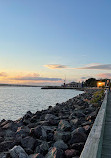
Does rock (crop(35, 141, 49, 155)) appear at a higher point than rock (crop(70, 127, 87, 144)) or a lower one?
lower

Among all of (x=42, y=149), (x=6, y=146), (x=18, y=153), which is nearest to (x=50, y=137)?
(x=42, y=149)

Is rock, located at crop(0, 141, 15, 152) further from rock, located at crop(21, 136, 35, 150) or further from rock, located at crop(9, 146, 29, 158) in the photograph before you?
rock, located at crop(9, 146, 29, 158)

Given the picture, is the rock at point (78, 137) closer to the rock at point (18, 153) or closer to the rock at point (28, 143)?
the rock at point (28, 143)

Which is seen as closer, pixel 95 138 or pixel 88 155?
pixel 88 155

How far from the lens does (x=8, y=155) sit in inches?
131

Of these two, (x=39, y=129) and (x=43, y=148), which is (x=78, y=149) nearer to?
(x=43, y=148)

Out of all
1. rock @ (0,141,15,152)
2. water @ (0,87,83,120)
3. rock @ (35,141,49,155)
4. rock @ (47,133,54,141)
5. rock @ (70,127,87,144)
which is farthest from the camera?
water @ (0,87,83,120)

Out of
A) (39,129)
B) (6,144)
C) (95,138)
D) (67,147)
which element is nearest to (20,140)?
(6,144)

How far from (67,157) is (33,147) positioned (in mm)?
1039

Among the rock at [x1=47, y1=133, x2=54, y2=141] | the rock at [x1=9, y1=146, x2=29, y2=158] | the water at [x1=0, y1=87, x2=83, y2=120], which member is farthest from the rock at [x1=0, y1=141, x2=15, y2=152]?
the water at [x1=0, y1=87, x2=83, y2=120]

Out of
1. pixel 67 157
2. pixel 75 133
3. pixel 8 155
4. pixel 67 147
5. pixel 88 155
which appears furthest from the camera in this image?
pixel 75 133

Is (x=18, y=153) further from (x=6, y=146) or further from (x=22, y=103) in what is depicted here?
(x=22, y=103)

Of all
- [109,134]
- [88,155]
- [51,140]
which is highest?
[88,155]

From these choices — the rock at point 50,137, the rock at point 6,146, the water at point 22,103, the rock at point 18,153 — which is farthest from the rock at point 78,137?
the water at point 22,103
